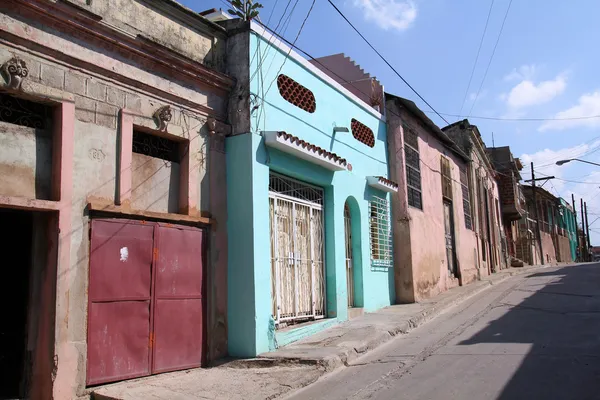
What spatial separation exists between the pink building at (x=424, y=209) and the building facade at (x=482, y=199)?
6.69ft

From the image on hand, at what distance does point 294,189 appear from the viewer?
8.77 m

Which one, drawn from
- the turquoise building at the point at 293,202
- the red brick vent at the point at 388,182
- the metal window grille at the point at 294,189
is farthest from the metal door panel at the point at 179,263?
the red brick vent at the point at 388,182

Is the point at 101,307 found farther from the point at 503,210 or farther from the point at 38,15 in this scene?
the point at 503,210

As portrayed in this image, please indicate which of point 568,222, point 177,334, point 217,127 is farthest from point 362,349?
point 568,222

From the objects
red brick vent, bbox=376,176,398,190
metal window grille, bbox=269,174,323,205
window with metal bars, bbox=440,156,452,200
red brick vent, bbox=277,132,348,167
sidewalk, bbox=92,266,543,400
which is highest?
window with metal bars, bbox=440,156,452,200

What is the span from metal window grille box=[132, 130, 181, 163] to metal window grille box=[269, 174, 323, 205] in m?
1.79

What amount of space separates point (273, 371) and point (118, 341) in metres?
1.93

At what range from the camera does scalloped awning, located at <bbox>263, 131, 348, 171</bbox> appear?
24.9 feet

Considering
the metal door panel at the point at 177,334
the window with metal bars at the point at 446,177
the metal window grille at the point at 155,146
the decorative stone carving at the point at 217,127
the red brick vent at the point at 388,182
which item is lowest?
the metal door panel at the point at 177,334

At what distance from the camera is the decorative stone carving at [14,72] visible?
4.94 metres

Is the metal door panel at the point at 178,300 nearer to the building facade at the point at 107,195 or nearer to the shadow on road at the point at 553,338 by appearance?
the building facade at the point at 107,195

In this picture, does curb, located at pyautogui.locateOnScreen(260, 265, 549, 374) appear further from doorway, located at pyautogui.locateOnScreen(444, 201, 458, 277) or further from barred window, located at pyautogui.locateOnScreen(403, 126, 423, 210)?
doorway, located at pyautogui.locateOnScreen(444, 201, 458, 277)

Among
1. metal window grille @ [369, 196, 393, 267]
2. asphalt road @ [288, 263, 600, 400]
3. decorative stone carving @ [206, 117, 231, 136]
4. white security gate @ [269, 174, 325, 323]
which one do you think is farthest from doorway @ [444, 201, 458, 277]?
decorative stone carving @ [206, 117, 231, 136]

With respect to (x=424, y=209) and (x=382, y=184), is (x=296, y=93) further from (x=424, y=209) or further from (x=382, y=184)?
(x=424, y=209)
